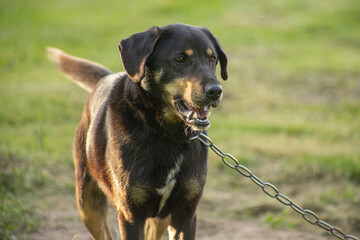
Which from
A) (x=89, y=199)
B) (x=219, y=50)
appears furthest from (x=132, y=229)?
(x=219, y=50)

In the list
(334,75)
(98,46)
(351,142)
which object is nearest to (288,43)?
(334,75)

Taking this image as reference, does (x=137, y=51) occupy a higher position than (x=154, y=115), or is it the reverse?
(x=137, y=51)

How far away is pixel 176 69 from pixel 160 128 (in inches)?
16.9

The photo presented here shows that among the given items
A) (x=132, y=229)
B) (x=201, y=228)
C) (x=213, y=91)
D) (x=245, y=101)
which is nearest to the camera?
(x=213, y=91)

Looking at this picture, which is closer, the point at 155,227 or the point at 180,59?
the point at 180,59

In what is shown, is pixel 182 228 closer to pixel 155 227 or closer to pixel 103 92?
pixel 155 227

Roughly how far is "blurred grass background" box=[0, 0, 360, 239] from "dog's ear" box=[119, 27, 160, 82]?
2.35 m

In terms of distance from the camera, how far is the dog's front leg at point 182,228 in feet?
11.5

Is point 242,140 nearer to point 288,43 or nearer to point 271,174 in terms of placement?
point 271,174

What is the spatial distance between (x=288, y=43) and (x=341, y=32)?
2522 mm

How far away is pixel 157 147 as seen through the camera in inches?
135

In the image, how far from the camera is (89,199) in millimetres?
4160

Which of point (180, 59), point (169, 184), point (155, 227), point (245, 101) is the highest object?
point (180, 59)

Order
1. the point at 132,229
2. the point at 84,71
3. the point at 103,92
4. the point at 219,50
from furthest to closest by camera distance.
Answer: the point at 84,71 < the point at 103,92 < the point at 219,50 < the point at 132,229
